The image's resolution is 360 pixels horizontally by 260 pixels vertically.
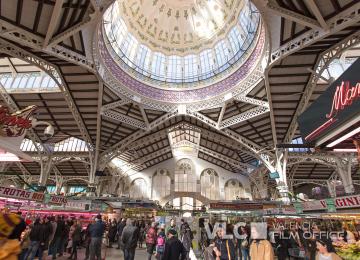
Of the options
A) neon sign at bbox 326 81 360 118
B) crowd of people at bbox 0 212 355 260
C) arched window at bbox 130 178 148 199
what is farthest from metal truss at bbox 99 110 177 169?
neon sign at bbox 326 81 360 118

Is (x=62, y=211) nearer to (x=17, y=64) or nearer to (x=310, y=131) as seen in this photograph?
(x=17, y=64)

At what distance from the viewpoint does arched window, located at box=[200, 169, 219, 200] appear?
129ft

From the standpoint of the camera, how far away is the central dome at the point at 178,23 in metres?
25.2

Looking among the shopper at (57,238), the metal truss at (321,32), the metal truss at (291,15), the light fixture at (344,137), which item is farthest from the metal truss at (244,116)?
the shopper at (57,238)

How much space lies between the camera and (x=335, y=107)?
4809mm

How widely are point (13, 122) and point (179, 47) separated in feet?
73.0

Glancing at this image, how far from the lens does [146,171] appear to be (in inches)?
1608

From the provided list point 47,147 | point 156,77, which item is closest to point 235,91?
point 156,77

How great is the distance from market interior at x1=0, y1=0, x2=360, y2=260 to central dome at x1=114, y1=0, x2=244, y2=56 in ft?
0.46

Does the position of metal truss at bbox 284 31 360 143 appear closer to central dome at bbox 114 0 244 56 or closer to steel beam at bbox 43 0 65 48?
central dome at bbox 114 0 244 56

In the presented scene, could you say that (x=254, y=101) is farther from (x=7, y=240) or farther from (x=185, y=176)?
(x=185, y=176)

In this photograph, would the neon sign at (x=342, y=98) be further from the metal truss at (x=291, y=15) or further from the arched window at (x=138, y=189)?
the arched window at (x=138, y=189)

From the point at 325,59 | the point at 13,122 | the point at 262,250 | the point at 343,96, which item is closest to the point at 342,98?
the point at 343,96

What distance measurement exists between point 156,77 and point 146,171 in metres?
19.8
